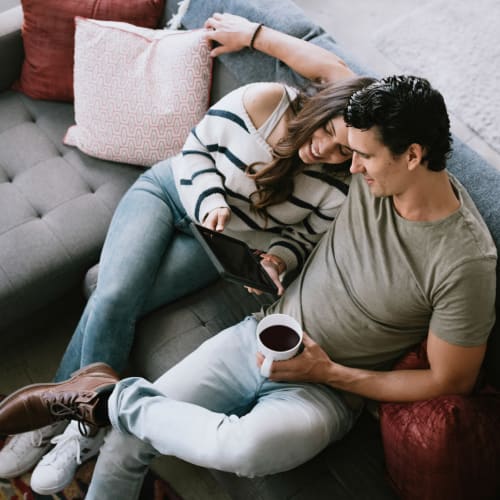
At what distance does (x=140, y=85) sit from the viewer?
1.95 meters

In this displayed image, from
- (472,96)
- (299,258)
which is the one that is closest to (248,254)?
(299,258)

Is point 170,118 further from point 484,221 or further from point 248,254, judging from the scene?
point 484,221

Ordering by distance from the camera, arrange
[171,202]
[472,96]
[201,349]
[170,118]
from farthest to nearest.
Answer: [472,96] → [170,118] → [171,202] → [201,349]

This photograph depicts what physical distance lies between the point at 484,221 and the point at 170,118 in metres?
1.01

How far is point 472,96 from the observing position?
2686mm

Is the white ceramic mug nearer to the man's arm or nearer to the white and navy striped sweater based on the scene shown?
the man's arm

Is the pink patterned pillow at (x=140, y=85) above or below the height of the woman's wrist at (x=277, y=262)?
above

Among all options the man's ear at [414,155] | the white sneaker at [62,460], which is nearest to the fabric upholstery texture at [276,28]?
the man's ear at [414,155]

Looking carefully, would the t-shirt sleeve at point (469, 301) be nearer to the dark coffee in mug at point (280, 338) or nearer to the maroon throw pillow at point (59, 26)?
the dark coffee in mug at point (280, 338)

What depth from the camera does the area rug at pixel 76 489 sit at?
1.74 meters

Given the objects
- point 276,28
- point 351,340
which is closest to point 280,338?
point 351,340

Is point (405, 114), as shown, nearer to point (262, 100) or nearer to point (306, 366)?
point (262, 100)

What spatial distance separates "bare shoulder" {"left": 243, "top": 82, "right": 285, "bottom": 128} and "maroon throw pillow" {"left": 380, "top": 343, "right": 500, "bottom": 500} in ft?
2.68

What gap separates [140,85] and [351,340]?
1058 mm
